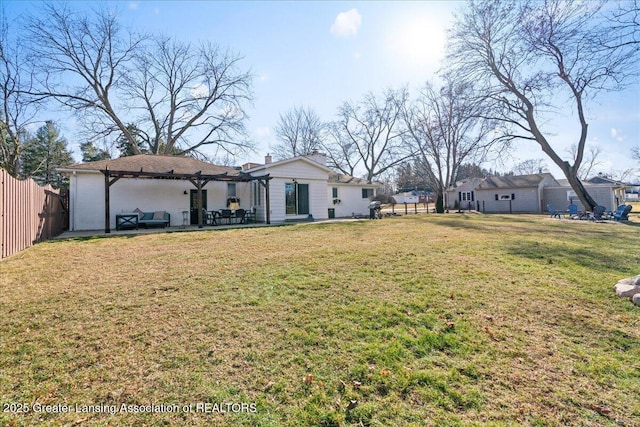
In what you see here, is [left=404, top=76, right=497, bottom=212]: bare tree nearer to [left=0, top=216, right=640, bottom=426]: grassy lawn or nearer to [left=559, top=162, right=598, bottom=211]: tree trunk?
[left=559, top=162, right=598, bottom=211]: tree trunk

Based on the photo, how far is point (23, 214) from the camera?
7.48m

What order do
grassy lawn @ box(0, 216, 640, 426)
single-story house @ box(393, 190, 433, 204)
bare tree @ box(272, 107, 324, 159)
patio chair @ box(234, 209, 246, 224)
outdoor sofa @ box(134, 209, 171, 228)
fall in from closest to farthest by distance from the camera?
grassy lawn @ box(0, 216, 640, 426), outdoor sofa @ box(134, 209, 171, 228), patio chair @ box(234, 209, 246, 224), bare tree @ box(272, 107, 324, 159), single-story house @ box(393, 190, 433, 204)

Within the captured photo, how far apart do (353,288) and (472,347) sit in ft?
5.94

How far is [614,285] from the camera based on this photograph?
14.5 ft

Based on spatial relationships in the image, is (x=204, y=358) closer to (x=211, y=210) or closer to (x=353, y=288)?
(x=353, y=288)

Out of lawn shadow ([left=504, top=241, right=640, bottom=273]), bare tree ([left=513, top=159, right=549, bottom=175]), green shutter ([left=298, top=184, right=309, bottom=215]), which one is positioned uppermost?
bare tree ([left=513, top=159, right=549, bottom=175])

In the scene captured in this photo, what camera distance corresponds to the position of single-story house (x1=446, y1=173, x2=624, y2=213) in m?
26.4

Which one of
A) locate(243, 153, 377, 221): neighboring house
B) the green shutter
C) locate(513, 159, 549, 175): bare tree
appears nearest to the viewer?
locate(243, 153, 377, 221): neighboring house

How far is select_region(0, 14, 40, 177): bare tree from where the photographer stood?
19484 mm

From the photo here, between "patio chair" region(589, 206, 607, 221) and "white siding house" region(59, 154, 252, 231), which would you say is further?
"patio chair" region(589, 206, 607, 221)

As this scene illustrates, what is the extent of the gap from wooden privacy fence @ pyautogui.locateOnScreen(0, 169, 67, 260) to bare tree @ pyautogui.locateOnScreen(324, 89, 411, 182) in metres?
30.6

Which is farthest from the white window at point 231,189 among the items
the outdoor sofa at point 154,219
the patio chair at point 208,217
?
the outdoor sofa at point 154,219

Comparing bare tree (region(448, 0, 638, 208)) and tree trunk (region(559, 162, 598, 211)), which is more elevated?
bare tree (region(448, 0, 638, 208))

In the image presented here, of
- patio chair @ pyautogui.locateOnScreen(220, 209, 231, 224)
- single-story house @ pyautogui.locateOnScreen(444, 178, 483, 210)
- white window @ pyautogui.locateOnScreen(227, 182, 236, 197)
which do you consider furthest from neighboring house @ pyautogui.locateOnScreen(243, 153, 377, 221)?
single-story house @ pyautogui.locateOnScreen(444, 178, 483, 210)
